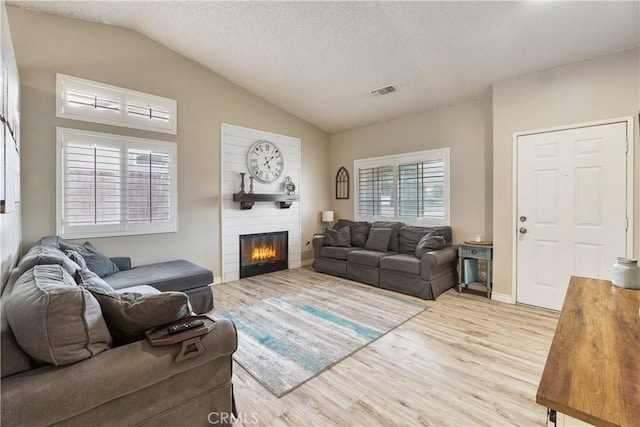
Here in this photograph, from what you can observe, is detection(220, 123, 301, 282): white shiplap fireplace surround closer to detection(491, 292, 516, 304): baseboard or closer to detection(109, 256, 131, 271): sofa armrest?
detection(109, 256, 131, 271): sofa armrest

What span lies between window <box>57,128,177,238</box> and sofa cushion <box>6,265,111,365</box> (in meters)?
2.68

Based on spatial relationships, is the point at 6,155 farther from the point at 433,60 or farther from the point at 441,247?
the point at 441,247

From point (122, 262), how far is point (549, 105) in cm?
554

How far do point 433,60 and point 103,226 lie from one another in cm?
459

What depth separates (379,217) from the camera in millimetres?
5445

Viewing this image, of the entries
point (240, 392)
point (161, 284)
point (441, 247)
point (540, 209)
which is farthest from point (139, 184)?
A: point (540, 209)

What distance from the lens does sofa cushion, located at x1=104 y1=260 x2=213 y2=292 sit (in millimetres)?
3015

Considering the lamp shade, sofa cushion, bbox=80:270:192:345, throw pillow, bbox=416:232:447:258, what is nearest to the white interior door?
throw pillow, bbox=416:232:447:258

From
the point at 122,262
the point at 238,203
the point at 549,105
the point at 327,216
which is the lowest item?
the point at 122,262

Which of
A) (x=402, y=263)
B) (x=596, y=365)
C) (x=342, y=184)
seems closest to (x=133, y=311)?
(x=596, y=365)

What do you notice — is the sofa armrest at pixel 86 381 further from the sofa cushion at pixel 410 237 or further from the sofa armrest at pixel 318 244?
the sofa armrest at pixel 318 244

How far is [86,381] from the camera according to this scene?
1101 mm

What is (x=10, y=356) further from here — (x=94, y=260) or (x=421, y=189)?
(x=421, y=189)

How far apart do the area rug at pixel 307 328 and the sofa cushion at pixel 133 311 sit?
103 centimetres
